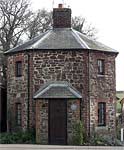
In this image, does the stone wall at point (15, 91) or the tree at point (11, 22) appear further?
the tree at point (11, 22)

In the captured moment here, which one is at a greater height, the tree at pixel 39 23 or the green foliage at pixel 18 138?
the tree at pixel 39 23

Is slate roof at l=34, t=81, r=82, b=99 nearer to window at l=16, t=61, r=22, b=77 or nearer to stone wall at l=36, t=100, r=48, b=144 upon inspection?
stone wall at l=36, t=100, r=48, b=144

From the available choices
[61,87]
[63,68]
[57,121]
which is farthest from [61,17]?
[57,121]

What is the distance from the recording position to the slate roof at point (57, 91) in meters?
33.6

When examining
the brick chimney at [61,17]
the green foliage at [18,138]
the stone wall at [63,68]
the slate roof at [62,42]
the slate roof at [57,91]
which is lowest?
the green foliage at [18,138]

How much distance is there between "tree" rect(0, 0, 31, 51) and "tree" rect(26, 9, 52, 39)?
79cm

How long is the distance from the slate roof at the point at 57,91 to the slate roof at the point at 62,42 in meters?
2.51

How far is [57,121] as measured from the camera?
3369cm

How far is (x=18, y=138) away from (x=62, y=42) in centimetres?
759

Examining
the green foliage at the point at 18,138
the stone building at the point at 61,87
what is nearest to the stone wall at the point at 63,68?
the stone building at the point at 61,87

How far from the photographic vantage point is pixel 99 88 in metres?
35.7

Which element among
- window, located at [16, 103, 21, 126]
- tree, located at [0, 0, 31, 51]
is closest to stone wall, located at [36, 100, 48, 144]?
window, located at [16, 103, 21, 126]

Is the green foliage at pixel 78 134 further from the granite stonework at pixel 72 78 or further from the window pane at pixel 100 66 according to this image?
the window pane at pixel 100 66

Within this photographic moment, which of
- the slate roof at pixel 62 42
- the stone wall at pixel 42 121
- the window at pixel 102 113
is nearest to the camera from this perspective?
the stone wall at pixel 42 121
